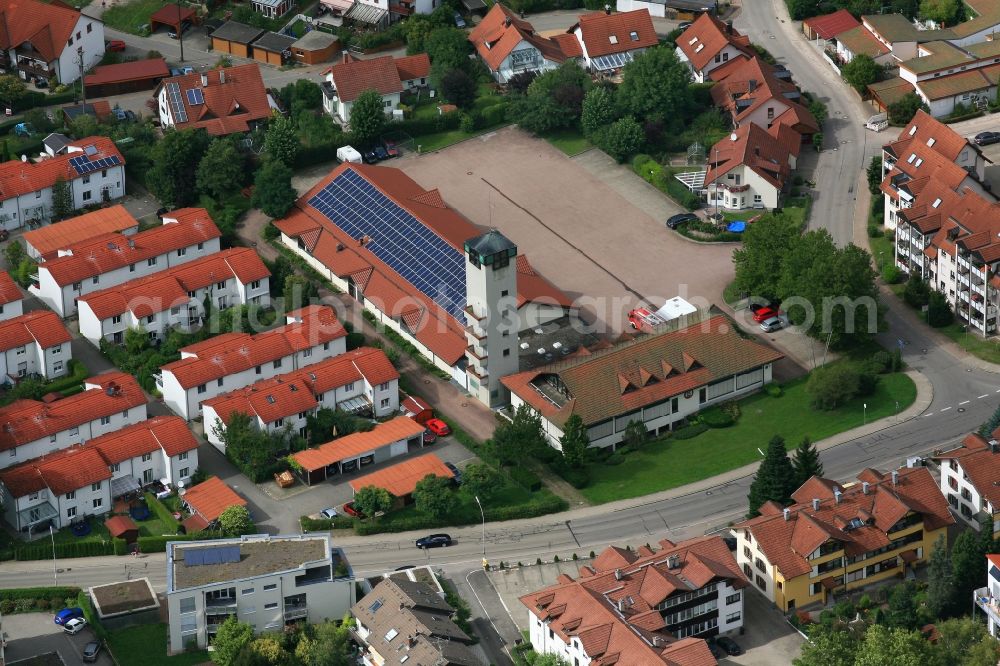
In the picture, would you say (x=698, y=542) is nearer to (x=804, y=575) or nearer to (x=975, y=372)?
(x=804, y=575)

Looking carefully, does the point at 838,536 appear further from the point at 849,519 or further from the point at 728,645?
the point at 728,645

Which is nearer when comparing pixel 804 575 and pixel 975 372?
pixel 804 575

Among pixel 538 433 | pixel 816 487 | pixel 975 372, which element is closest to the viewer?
pixel 816 487

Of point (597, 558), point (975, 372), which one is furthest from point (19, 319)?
point (975, 372)

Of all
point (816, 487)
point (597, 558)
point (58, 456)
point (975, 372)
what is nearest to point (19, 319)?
point (58, 456)

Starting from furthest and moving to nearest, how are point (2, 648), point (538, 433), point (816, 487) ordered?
point (538, 433), point (816, 487), point (2, 648)

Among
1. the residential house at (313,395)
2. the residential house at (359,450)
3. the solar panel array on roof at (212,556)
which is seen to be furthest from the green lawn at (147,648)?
the residential house at (313,395)

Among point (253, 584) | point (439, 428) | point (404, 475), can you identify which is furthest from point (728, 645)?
point (439, 428)

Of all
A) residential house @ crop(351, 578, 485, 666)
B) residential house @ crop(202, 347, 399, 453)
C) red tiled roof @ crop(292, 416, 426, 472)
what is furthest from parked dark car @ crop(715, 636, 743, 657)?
residential house @ crop(202, 347, 399, 453)
